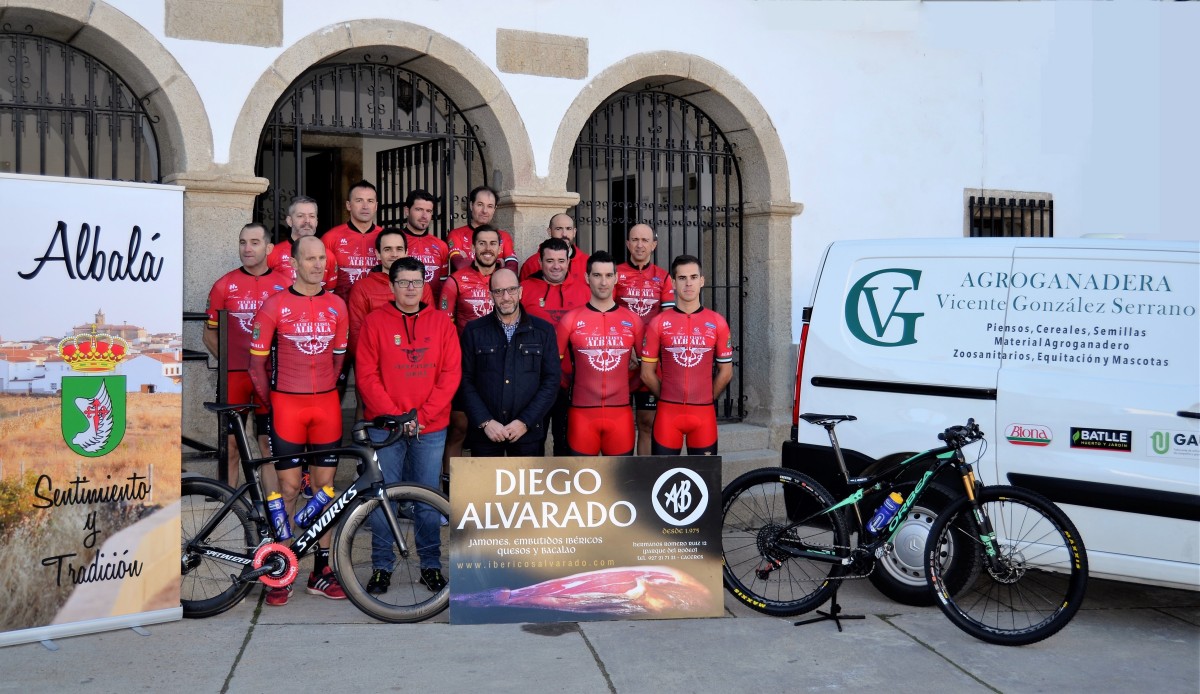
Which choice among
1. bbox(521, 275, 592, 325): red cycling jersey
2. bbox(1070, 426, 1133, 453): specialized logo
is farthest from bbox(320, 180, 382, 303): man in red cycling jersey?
bbox(1070, 426, 1133, 453): specialized logo

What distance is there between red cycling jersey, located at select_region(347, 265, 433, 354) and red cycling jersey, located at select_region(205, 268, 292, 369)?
14.9 inches

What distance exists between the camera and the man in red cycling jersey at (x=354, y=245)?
7.34 metres

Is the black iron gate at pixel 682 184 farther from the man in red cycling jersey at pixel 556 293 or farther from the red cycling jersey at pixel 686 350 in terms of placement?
the red cycling jersey at pixel 686 350

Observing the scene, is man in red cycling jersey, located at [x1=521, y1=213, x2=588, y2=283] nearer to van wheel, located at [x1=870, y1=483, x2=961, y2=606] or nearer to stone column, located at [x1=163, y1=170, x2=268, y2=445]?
stone column, located at [x1=163, y1=170, x2=268, y2=445]

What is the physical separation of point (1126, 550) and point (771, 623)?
1.63m

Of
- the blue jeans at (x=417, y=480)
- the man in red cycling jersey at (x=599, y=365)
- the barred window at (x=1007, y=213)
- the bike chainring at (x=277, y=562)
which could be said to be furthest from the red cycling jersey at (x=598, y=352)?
the barred window at (x=1007, y=213)

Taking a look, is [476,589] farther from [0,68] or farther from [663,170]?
[0,68]

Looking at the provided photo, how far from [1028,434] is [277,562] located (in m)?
3.53

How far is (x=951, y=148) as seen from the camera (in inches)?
400

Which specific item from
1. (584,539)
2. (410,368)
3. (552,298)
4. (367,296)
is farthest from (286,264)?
(584,539)

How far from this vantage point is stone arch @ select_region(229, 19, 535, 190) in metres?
7.69

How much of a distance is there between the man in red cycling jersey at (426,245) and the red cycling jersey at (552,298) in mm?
524

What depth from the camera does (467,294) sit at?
7.27 meters

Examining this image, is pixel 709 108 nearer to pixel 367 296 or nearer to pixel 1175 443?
pixel 367 296
